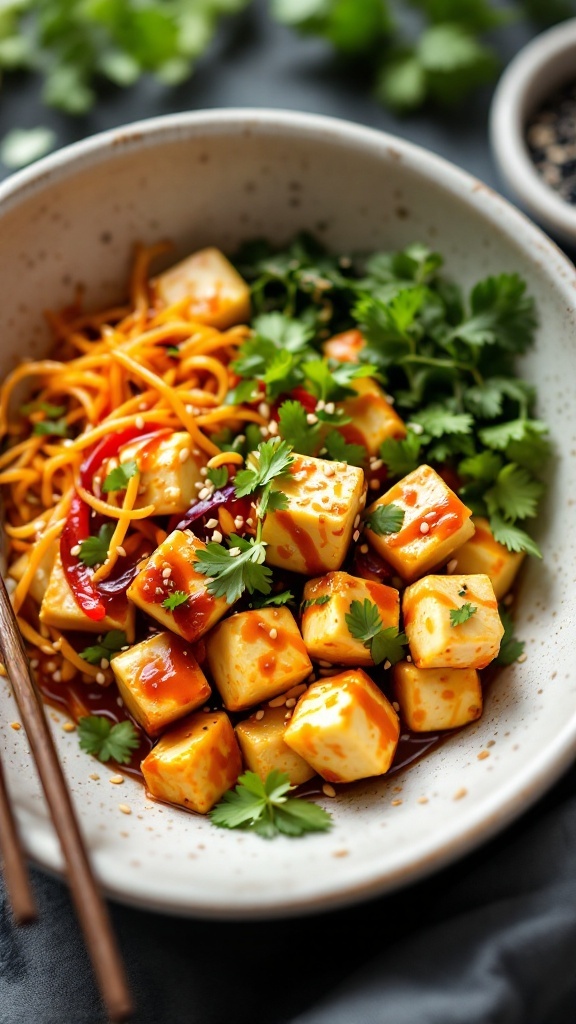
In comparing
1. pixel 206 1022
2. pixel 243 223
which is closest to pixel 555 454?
pixel 243 223

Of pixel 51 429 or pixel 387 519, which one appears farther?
pixel 51 429

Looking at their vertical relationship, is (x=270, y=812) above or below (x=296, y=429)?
below

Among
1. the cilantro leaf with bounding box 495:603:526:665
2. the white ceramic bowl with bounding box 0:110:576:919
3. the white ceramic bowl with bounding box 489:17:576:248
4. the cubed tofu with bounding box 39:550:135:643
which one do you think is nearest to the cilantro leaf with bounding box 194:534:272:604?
the cubed tofu with bounding box 39:550:135:643

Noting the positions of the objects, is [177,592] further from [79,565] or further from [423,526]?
[423,526]

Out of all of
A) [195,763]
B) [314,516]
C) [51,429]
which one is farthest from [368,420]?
[195,763]

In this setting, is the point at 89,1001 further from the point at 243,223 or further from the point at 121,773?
the point at 243,223
